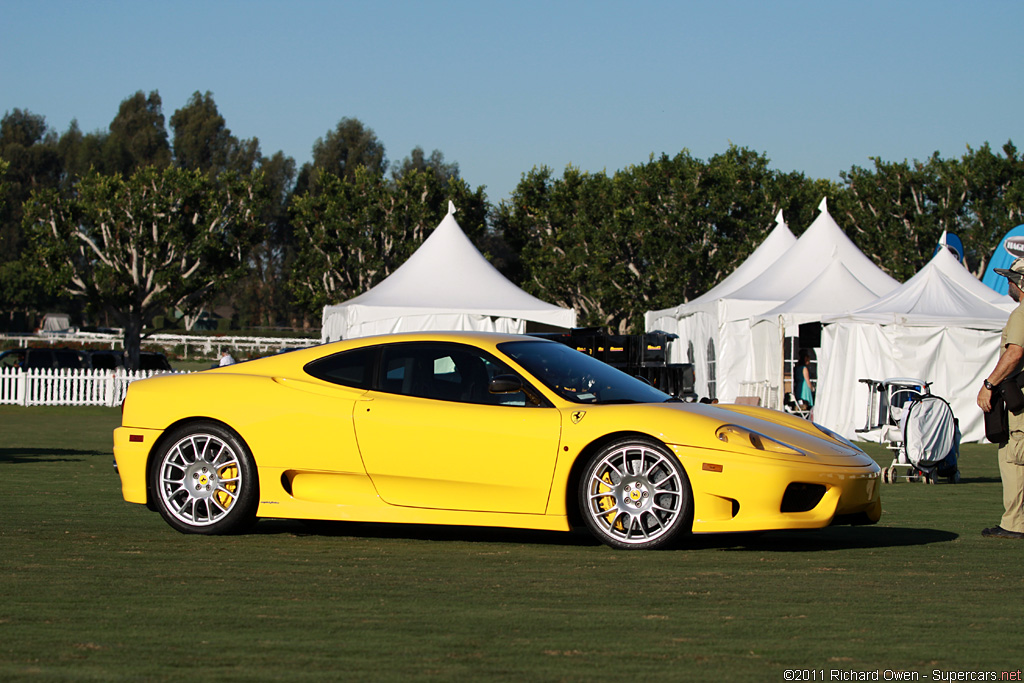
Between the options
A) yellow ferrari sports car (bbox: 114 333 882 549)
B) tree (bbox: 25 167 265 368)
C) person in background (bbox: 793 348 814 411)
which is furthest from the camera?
tree (bbox: 25 167 265 368)

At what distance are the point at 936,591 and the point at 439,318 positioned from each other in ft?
76.4

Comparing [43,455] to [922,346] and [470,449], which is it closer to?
[470,449]

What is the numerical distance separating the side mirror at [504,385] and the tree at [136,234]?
4537 cm

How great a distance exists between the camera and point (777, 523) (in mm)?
6938

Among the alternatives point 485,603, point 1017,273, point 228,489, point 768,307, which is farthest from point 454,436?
point 768,307

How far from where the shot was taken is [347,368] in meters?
7.98

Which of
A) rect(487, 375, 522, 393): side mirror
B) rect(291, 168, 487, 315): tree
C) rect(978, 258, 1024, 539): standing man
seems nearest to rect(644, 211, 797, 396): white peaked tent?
rect(978, 258, 1024, 539): standing man

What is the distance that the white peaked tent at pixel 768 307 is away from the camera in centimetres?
2606

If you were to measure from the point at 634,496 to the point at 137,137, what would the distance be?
99112 mm

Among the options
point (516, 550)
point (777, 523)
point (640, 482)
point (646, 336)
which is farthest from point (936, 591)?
point (646, 336)

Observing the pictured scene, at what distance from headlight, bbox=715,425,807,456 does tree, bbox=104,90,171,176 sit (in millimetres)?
95484

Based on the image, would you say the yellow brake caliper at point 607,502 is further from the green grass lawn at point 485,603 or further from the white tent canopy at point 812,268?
the white tent canopy at point 812,268

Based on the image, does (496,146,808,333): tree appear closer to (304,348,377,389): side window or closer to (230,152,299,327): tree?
(304,348,377,389): side window

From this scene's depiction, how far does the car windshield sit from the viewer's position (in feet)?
24.9
